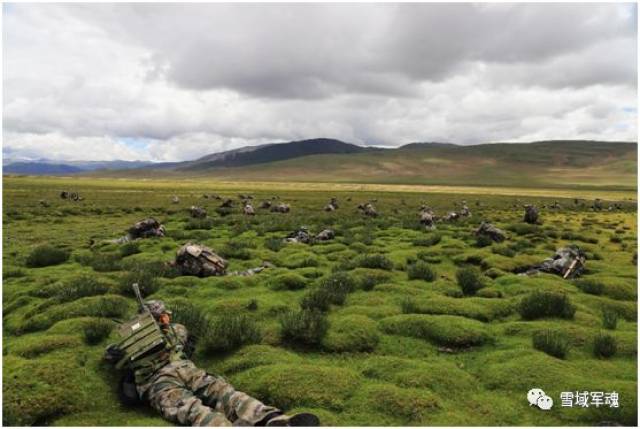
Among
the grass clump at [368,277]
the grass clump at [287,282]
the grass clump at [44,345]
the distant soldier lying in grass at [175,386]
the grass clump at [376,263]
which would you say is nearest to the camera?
the distant soldier lying in grass at [175,386]

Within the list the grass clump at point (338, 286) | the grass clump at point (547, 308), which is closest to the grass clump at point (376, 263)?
the grass clump at point (338, 286)

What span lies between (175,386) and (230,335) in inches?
100

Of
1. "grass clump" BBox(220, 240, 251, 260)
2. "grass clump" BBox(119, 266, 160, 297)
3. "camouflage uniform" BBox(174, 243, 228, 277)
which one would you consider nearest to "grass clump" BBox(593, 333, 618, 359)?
"camouflage uniform" BBox(174, 243, 228, 277)

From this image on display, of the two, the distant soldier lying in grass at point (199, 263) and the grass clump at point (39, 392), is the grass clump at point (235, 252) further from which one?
the grass clump at point (39, 392)

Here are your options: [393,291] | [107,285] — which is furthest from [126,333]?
[393,291]

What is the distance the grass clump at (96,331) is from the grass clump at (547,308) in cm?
1193

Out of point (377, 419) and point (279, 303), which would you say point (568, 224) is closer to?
point (279, 303)

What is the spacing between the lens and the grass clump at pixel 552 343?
10703mm

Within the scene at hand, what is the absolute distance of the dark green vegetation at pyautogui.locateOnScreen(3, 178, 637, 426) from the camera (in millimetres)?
8555

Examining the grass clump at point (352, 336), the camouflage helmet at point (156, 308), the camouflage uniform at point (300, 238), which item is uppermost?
the camouflage helmet at point (156, 308)

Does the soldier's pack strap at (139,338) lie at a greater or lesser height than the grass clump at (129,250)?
greater

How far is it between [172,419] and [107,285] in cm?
950

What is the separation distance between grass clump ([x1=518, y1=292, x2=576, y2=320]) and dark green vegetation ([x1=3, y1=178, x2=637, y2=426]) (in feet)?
0.13

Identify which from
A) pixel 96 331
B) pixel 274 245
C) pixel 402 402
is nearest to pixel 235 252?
pixel 274 245
